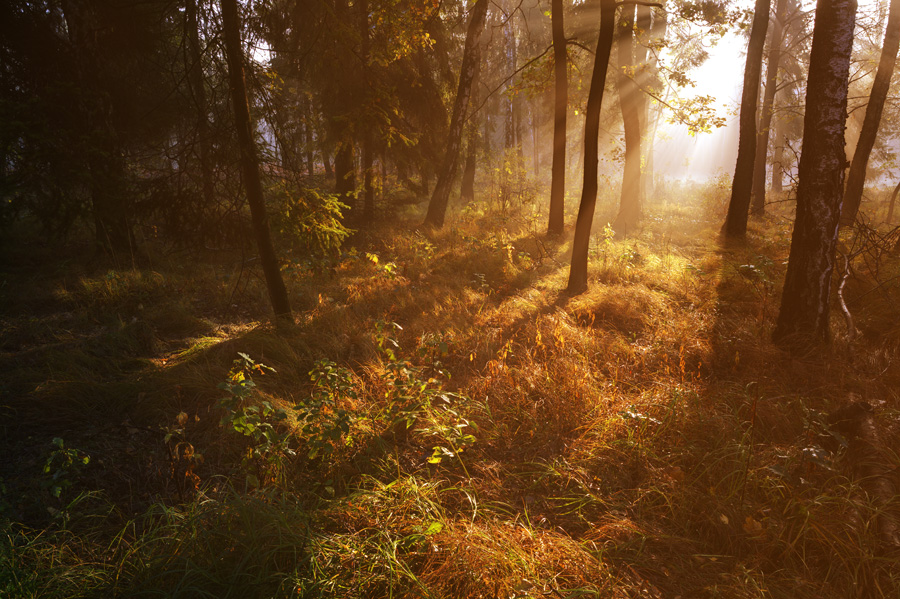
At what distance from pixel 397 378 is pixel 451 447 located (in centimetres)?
86

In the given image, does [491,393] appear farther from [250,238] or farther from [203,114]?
[203,114]

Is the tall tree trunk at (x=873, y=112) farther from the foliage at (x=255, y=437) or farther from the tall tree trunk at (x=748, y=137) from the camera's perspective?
the foliage at (x=255, y=437)

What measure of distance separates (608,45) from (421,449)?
6365mm

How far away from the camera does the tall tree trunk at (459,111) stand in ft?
35.3

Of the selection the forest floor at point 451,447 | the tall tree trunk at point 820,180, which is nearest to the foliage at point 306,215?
the forest floor at point 451,447

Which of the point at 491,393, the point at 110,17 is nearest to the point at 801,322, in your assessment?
the point at 491,393

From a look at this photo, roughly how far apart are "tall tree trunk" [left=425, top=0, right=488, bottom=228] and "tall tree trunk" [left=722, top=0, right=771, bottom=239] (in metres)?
6.87

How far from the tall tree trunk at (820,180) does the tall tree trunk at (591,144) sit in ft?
8.12

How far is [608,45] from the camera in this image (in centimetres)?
629

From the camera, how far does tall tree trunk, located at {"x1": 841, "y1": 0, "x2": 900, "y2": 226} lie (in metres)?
9.26

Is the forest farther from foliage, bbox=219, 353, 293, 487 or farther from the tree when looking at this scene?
the tree

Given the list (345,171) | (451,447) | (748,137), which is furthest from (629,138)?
(451,447)

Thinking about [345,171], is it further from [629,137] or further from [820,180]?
[820,180]

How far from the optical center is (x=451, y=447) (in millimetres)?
3471
